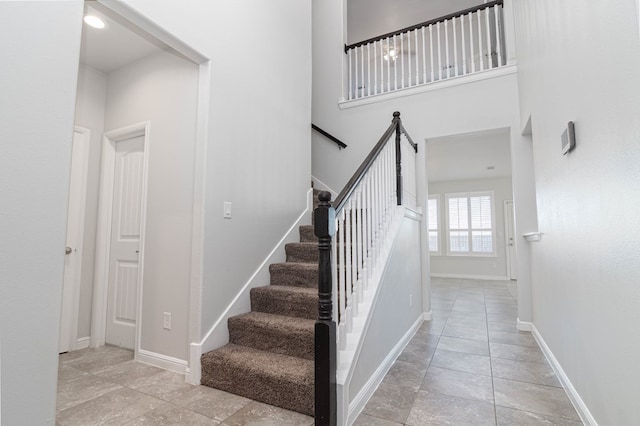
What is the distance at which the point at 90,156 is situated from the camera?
3.15 m

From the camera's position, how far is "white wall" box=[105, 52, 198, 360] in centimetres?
248

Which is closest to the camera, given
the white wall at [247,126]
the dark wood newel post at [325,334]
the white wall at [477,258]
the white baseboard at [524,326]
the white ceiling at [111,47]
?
the dark wood newel post at [325,334]

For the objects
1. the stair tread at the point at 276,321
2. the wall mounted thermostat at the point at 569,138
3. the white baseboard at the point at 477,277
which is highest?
the wall mounted thermostat at the point at 569,138

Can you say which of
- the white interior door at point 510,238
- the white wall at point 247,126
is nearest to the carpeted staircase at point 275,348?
the white wall at point 247,126

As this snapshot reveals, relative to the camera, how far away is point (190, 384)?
2.23 m

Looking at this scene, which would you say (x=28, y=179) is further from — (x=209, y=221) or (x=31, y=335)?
(x=209, y=221)

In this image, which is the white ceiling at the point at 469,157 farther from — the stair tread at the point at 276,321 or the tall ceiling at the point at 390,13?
the stair tread at the point at 276,321

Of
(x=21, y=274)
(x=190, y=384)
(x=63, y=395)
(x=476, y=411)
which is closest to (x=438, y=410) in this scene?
(x=476, y=411)

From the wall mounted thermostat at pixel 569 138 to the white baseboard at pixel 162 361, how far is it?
2.95m

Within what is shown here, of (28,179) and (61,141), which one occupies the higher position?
(61,141)

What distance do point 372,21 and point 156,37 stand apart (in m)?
5.47

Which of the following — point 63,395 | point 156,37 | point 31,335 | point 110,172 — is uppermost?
point 156,37

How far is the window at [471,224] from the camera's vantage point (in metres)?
8.30

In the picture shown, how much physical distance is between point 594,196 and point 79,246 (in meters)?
3.96
